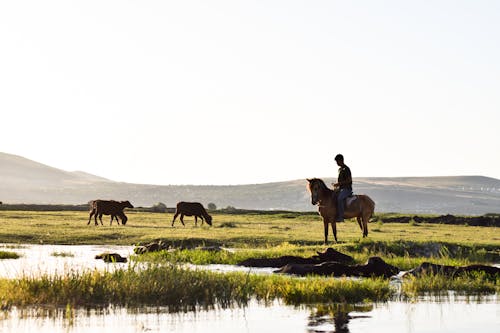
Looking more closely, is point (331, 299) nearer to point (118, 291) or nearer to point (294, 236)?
point (118, 291)

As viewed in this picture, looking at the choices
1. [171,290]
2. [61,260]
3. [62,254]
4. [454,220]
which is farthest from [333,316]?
[454,220]

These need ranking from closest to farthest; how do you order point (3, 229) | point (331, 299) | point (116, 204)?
point (331, 299) → point (3, 229) → point (116, 204)

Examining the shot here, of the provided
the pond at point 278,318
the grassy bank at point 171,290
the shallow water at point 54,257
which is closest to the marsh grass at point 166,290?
the grassy bank at point 171,290

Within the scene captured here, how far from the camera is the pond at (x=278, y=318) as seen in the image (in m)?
15.8

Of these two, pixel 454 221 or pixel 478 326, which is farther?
pixel 454 221

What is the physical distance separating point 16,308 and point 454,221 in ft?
178

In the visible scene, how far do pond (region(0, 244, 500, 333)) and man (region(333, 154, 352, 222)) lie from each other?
47.7 ft

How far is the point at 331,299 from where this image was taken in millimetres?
19438

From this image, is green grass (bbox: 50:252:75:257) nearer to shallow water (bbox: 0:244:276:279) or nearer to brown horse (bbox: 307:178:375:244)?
shallow water (bbox: 0:244:276:279)

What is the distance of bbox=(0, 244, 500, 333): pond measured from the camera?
1582 cm

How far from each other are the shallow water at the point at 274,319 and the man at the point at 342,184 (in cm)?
1526

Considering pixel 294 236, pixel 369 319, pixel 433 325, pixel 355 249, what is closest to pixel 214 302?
pixel 369 319

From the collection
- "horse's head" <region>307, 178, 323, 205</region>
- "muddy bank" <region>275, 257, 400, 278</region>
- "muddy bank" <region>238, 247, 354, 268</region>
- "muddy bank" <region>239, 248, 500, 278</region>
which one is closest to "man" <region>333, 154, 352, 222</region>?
"horse's head" <region>307, 178, 323, 205</region>

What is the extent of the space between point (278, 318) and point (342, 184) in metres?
17.7
